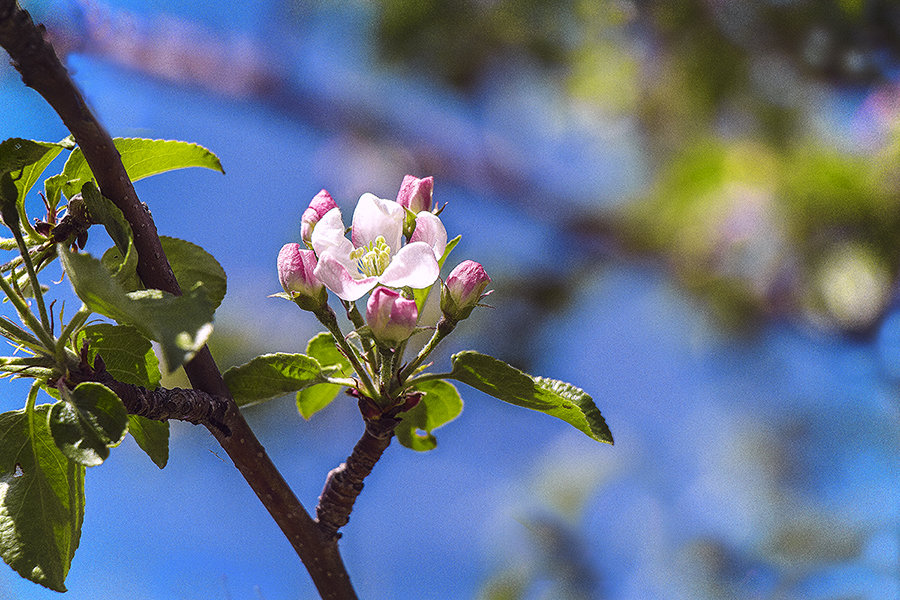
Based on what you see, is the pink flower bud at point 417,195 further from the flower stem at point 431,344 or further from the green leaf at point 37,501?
the green leaf at point 37,501

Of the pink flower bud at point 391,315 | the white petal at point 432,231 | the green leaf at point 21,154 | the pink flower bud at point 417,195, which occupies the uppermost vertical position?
the pink flower bud at point 417,195

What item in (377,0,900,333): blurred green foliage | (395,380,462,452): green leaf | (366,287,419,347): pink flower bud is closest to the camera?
(366,287,419,347): pink flower bud

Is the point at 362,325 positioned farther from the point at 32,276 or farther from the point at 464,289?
the point at 32,276

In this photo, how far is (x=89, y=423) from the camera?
337mm

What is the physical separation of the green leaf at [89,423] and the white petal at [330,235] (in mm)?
151

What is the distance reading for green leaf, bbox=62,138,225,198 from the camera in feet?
1.38

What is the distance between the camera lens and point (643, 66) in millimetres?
2773

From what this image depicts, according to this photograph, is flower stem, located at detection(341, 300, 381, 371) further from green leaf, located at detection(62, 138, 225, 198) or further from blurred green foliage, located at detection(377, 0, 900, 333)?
blurred green foliage, located at detection(377, 0, 900, 333)

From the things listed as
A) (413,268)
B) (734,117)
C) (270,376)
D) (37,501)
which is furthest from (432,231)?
(734,117)

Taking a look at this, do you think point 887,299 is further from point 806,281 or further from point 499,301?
point 499,301

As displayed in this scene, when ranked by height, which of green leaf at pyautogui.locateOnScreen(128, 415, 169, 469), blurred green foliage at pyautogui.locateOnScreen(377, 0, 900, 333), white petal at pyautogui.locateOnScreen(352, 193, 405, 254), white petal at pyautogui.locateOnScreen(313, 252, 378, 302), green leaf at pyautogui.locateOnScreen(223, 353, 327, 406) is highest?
blurred green foliage at pyautogui.locateOnScreen(377, 0, 900, 333)

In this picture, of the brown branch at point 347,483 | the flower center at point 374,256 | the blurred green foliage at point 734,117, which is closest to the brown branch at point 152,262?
the brown branch at point 347,483

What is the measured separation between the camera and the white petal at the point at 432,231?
441 millimetres

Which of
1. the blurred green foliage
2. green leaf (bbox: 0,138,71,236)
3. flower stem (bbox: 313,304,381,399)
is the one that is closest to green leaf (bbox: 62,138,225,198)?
green leaf (bbox: 0,138,71,236)
